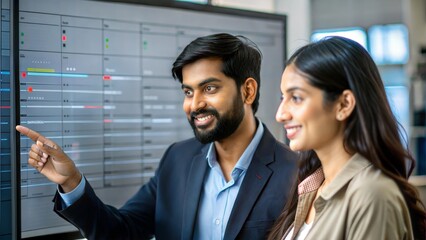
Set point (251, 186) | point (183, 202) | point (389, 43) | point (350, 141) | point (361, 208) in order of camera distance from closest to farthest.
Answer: point (361, 208) → point (350, 141) → point (251, 186) → point (183, 202) → point (389, 43)

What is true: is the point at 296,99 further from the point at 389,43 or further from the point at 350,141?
the point at 389,43

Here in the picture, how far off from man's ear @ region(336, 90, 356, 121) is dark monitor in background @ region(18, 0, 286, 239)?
3.10 feet

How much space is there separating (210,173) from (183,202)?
15cm

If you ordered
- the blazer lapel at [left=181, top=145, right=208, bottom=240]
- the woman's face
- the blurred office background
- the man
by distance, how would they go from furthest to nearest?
the blurred office background
the blazer lapel at [left=181, top=145, right=208, bottom=240]
the man
the woman's face

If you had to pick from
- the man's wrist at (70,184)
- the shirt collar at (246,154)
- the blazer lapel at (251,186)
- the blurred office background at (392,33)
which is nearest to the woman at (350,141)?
the blazer lapel at (251,186)

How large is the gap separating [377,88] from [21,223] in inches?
49.3

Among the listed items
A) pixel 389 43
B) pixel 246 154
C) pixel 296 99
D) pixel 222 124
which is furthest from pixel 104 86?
pixel 389 43

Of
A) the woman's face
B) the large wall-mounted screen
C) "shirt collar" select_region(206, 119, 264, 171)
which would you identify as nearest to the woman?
the woman's face

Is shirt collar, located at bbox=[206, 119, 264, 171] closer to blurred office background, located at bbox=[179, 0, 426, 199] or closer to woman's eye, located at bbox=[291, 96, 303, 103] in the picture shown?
woman's eye, located at bbox=[291, 96, 303, 103]

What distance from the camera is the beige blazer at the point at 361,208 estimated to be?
109 cm

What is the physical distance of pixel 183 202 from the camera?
1.76m

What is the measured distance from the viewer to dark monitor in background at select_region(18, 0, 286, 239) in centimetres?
163

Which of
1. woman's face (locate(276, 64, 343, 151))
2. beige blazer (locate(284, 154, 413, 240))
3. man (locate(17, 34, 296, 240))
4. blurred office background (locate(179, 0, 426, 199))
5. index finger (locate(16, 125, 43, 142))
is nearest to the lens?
beige blazer (locate(284, 154, 413, 240))

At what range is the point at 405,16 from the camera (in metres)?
6.14
